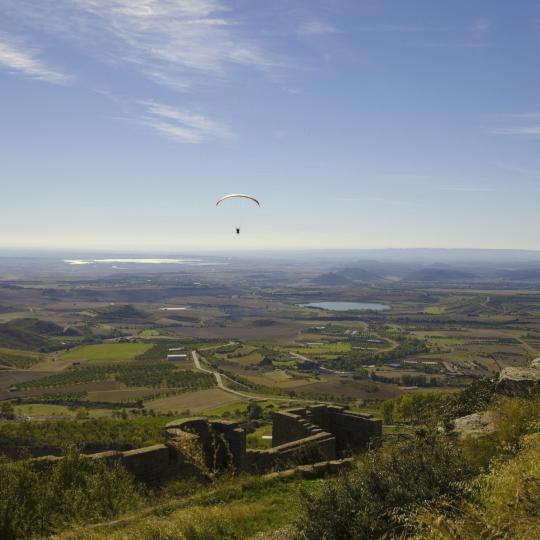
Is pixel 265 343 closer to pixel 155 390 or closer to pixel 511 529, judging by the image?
pixel 155 390

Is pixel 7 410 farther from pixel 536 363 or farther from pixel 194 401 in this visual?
pixel 536 363

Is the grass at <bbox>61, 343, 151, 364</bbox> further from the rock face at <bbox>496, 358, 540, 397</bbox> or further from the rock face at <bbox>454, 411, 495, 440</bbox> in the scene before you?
the rock face at <bbox>454, 411, 495, 440</bbox>

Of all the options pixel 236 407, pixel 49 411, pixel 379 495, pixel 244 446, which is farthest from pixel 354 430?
pixel 49 411

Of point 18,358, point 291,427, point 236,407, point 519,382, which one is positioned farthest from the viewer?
point 18,358

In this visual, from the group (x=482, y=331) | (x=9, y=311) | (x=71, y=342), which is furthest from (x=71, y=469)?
(x=9, y=311)

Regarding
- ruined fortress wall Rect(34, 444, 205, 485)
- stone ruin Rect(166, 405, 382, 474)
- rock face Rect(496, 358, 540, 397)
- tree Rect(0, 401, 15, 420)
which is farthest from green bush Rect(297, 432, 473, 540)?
tree Rect(0, 401, 15, 420)

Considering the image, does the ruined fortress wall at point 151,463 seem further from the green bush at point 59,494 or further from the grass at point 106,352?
the grass at point 106,352
